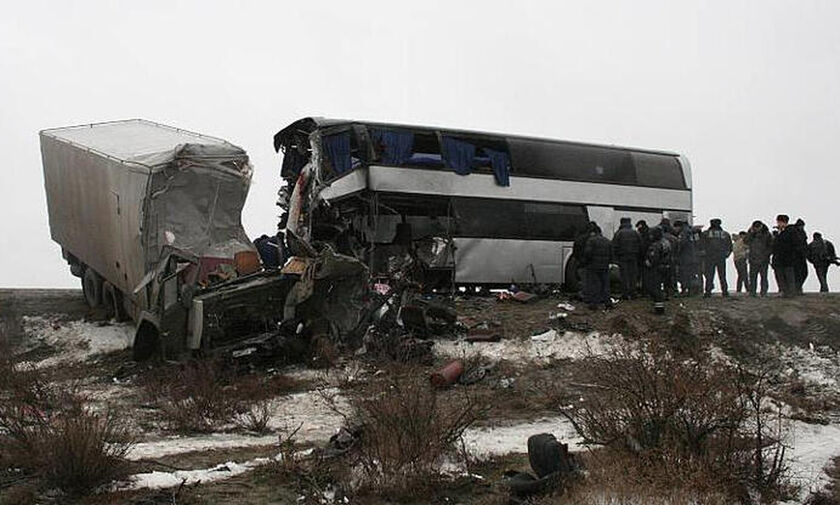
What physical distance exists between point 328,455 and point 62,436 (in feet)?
7.08

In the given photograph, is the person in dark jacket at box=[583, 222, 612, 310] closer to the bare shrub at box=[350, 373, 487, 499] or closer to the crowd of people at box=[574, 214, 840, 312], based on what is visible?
the crowd of people at box=[574, 214, 840, 312]

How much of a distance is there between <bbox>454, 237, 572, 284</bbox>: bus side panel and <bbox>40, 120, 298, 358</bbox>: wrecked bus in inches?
167

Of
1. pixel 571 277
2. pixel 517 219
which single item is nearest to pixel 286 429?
pixel 517 219

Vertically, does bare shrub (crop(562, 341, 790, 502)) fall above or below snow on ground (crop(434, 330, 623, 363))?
above

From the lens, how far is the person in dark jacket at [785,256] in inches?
615

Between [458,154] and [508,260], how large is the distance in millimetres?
2418

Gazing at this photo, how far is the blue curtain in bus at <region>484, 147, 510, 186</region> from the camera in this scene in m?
16.4

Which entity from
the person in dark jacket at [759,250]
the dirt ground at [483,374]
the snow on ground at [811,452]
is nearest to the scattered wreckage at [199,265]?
the dirt ground at [483,374]

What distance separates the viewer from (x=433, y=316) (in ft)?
44.3

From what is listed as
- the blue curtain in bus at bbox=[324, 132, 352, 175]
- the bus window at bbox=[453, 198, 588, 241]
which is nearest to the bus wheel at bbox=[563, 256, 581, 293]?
the bus window at bbox=[453, 198, 588, 241]

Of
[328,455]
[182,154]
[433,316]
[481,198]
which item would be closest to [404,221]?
[481,198]

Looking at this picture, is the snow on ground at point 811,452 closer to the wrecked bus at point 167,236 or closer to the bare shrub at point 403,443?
the bare shrub at point 403,443

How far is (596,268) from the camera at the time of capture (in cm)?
1463

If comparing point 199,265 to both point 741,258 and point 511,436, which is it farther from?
point 741,258
